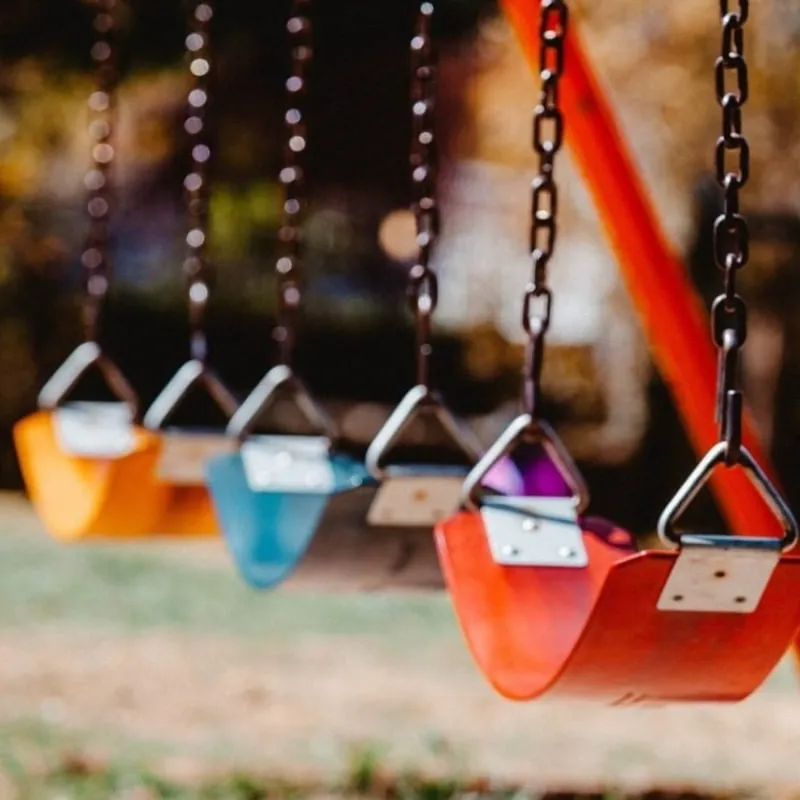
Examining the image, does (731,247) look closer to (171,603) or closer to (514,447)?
(514,447)

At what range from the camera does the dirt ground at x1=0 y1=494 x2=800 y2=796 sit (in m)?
3.30

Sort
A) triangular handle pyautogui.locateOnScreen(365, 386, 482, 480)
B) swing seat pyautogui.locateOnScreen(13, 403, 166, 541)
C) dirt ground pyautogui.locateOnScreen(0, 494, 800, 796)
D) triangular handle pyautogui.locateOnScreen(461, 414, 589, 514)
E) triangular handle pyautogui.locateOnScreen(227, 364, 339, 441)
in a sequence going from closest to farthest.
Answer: triangular handle pyautogui.locateOnScreen(461, 414, 589, 514)
triangular handle pyautogui.locateOnScreen(365, 386, 482, 480)
triangular handle pyautogui.locateOnScreen(227, 364, 339, 441)
swing seat pyautogui.locateOnScreen(13, 403, 166, 541)
dirt ground pyautogui.locateOnScreen(0, 494, 800, 796)

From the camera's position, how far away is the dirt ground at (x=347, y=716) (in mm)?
3297

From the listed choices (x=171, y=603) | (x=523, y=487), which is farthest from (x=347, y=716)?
(x=523, y=487)

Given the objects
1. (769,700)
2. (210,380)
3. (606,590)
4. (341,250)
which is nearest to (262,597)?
(769,700)

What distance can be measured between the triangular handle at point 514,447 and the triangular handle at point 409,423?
0.63 ft

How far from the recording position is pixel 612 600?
1271 millimetres

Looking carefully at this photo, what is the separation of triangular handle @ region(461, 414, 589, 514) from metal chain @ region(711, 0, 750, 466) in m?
0.22

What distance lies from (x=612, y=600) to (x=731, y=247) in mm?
337

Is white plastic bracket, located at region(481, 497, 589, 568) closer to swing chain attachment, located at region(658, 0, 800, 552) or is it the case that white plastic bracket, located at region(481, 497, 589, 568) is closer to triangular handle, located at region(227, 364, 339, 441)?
swing chain attachment, located at region(658, 0, 800, 552)

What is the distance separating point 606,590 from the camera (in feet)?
4.16

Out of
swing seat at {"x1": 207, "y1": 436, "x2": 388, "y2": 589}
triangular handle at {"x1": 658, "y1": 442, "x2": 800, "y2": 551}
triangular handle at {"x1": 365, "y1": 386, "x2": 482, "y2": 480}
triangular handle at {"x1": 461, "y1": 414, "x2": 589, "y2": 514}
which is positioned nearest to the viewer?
triangular handle at {"x1": 658, "y1": 442, "x2": 800, "y2": 551}

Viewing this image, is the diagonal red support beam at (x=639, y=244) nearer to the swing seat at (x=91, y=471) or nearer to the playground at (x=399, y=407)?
the playground at (x=399, y=407)

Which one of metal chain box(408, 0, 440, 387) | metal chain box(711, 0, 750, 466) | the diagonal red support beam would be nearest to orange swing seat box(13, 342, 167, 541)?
metal chain box(408, 0, 440, 387)
